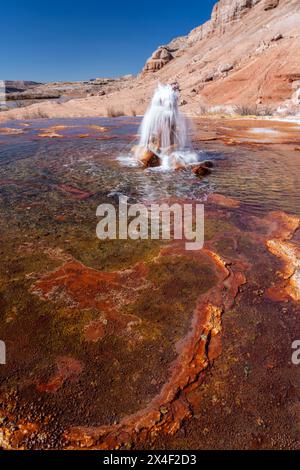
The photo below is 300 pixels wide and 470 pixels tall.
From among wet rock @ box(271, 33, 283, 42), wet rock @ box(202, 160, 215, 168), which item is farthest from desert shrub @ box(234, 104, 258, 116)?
wet rock @ box(202, 160, 215, 168)

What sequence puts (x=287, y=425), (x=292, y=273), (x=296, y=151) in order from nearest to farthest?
1. (x=287, y=425)
2. (x=292, y=273)
3. (x=296, y=151)

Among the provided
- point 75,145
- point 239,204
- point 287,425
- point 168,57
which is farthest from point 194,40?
point 287,425

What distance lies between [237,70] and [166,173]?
29.4m

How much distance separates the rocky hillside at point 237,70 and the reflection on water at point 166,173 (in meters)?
15.3

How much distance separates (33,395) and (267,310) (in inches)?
76.3

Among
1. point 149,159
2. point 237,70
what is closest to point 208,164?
point 149,159

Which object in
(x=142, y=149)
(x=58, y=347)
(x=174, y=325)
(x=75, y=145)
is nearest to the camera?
(x=58, y=347)

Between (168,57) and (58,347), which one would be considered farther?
(168,57)

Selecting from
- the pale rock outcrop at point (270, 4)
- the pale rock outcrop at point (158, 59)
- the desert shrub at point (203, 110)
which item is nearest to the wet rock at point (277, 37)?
the desert shrub at point (203, 110)

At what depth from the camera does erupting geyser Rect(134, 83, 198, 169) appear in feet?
28.1

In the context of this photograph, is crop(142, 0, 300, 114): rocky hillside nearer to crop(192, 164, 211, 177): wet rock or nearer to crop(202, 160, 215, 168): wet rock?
crop(202, 160, 215, 168): wet rock

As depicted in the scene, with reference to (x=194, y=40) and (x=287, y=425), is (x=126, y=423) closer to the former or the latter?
(x=287, y=425)

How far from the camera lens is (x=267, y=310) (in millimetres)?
2561

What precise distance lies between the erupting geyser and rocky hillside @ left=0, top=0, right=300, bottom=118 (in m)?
15.7
